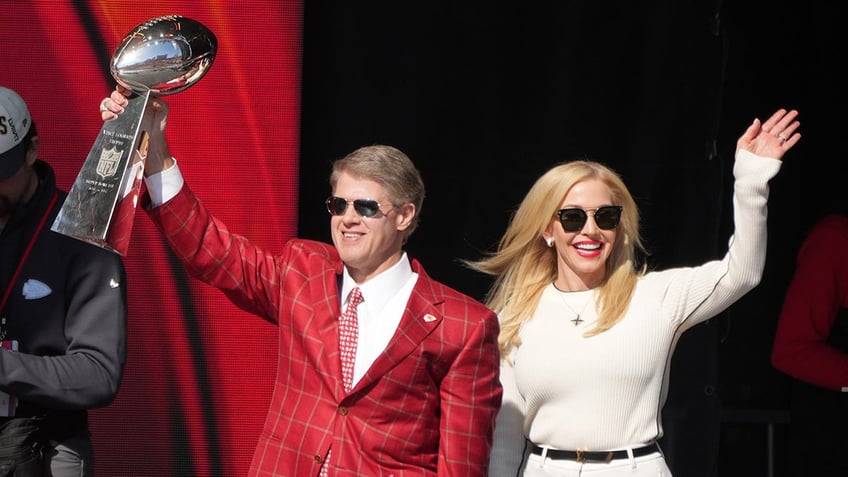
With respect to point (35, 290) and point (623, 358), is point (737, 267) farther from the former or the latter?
point (35, 290)

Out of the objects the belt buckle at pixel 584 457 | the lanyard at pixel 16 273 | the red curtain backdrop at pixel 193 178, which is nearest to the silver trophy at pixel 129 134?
the lanyard at pixel 16 273

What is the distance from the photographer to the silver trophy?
9.42 ft

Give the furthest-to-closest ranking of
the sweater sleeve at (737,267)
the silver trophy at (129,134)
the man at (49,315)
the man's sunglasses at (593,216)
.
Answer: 1. the man's sunglasses at (593,216)
2. the sweater sleeve at (737,267)
3. the man at (49,315)
4. the silver trophy at (129,134)

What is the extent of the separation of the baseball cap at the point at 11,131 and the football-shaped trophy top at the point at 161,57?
277 millimetres

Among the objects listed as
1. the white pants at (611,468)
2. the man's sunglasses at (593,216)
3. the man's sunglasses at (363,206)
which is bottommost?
the white pants at (611,468)

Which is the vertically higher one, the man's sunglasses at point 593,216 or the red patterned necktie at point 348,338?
the man's sunglasses at point 593,216

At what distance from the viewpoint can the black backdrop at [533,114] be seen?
175 inches

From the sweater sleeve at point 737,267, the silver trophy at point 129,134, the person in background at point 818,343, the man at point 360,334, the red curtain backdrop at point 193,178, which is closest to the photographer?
the silver trophy at point 129,134

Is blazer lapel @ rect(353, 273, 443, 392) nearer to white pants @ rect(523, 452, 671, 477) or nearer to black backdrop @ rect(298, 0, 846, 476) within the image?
white pants @ rect(523, 452, 671, 477)

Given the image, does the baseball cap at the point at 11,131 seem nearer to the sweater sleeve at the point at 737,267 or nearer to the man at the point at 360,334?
the man at the point at 360,334

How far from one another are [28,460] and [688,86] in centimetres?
262

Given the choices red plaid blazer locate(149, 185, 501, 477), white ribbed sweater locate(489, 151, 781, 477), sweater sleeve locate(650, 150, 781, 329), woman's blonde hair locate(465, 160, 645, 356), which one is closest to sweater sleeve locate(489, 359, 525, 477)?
white ribbed sweater locate(489, 151, 781, 477)

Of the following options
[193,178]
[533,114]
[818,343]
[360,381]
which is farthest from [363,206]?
[818,343]

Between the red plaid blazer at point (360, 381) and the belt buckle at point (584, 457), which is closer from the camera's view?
the red plaid blazer at point (360, 381)
